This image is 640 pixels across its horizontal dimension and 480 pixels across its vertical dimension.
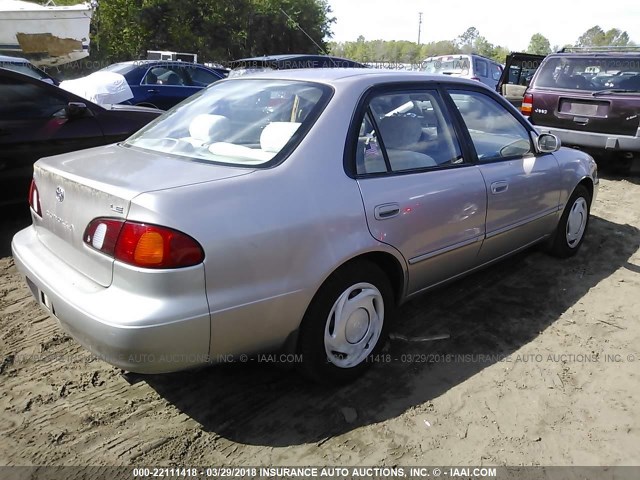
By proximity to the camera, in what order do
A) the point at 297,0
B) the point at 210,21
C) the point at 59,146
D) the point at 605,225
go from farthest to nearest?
the point at 297,0 < the point at 210,21 < the point at 605,225 < the point at 59,146

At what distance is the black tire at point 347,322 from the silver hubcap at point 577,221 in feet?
7.80

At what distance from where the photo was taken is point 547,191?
12.9 ft

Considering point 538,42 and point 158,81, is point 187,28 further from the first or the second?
point 538,42

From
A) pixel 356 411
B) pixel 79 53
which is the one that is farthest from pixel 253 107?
Result: pixel 79 53

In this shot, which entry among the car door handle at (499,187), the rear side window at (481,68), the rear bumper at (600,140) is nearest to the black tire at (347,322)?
the car door handle at (499,187)

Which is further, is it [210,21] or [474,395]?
[210,21]

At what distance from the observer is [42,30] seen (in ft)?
50.1

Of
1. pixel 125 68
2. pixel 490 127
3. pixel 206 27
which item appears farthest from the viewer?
pixel 206 27

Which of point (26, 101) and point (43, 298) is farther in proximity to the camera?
point (26, 101)

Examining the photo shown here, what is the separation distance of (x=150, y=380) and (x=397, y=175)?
1726mm

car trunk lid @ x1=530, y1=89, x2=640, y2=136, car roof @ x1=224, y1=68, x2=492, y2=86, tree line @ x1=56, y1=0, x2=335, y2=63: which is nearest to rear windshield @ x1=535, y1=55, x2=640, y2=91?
car trunk lid @ x1=530, y1=89, x2=640, y2=136

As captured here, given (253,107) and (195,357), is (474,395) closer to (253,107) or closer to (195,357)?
(195,357)

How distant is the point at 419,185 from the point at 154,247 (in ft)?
4.96

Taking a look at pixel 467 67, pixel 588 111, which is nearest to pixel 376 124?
pixel 588 111
